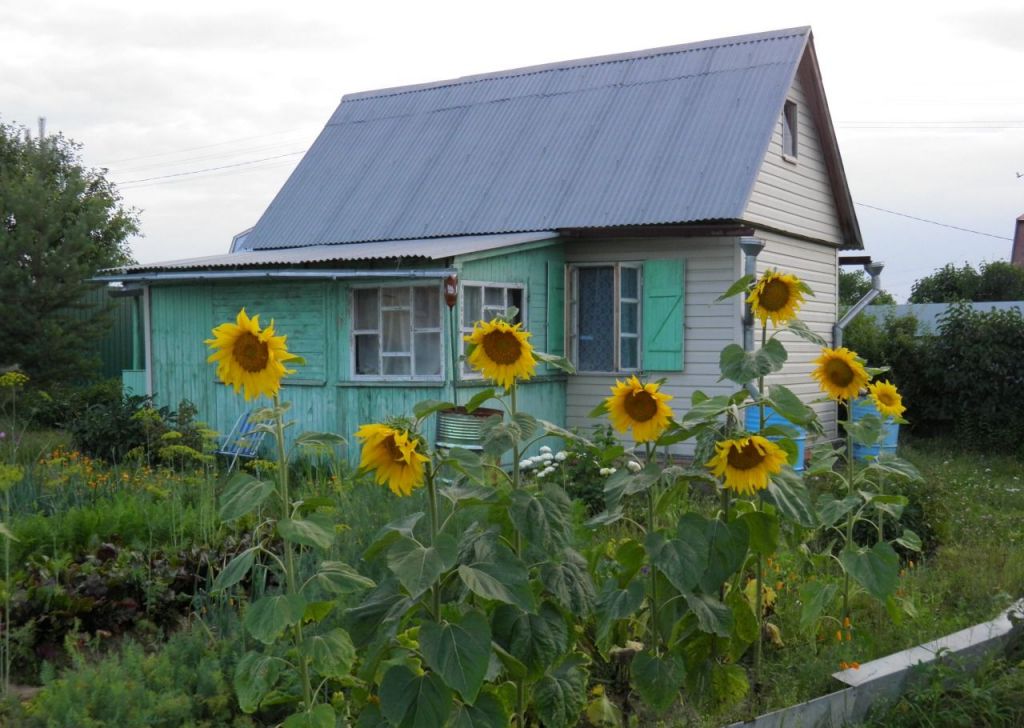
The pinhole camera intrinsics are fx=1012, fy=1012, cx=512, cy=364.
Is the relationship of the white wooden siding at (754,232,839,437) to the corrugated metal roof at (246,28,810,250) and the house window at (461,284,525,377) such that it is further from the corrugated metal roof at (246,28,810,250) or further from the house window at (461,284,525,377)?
the house window at (461,284,525,377)

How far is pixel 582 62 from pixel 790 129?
353 cm

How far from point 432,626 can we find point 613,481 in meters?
0.92

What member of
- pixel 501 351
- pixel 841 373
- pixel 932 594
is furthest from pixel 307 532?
pixel 932 594

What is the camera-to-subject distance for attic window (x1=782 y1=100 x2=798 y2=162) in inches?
536

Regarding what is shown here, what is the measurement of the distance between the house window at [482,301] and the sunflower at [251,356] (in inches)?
317

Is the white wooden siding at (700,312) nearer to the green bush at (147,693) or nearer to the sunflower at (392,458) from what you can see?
the green bush at (147,693)

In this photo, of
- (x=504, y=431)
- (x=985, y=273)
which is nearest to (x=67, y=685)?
(x=504, y=431)

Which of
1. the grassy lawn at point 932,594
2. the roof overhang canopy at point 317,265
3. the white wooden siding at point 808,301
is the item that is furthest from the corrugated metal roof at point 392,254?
the grassy lawn at point 932,594

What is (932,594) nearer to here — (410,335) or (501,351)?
(501,351)

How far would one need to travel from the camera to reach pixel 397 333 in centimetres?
1157

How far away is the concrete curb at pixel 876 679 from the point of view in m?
3.82

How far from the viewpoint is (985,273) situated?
97.1 ft

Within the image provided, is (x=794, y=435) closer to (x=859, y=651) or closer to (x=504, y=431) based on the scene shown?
(x=504, y=431)

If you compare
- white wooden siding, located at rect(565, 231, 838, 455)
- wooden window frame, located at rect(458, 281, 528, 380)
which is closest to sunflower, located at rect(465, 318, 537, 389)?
wooden window frame, located at rect(458, 281, 528, 380)
